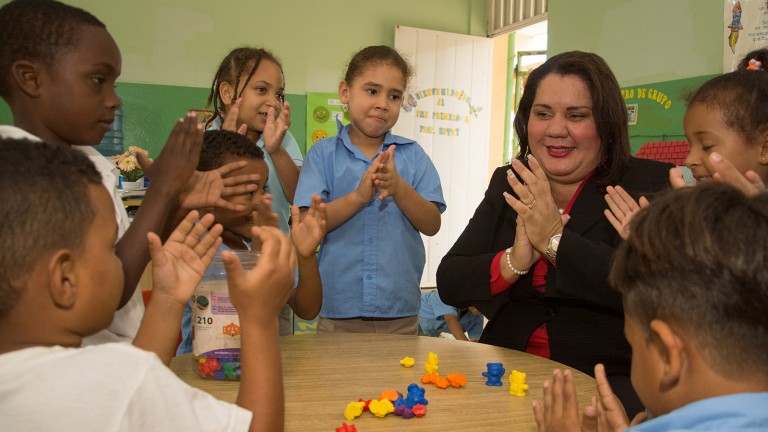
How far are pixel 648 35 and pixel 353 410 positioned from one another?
3093 mm

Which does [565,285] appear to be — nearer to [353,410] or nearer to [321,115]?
[353,410]

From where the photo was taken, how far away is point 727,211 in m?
0.73

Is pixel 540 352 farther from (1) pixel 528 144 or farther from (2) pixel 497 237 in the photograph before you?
(1) pixel 528 144

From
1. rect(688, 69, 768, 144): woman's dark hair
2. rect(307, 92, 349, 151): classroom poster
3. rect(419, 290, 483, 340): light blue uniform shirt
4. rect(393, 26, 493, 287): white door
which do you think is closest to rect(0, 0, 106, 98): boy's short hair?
rect(688, 69, 768, 144): woman's dark hair

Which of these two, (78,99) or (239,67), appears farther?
(239,67)

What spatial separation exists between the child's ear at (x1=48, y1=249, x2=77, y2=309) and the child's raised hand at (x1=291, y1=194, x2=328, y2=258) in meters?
0.86

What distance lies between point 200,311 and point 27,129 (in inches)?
19.9

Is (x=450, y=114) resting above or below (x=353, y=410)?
above

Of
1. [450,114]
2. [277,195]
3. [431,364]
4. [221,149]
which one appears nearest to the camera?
[431,364]

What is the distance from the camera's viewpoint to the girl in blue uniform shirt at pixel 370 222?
2.16 metres

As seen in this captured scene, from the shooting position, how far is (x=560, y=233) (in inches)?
64.1

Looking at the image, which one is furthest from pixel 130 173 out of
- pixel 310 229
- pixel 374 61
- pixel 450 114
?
pixel 450 114

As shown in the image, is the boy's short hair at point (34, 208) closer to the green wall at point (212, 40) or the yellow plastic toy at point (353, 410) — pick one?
the yellow plastic toy at point (353, 410)

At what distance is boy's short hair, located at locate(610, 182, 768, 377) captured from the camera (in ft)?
2.32
